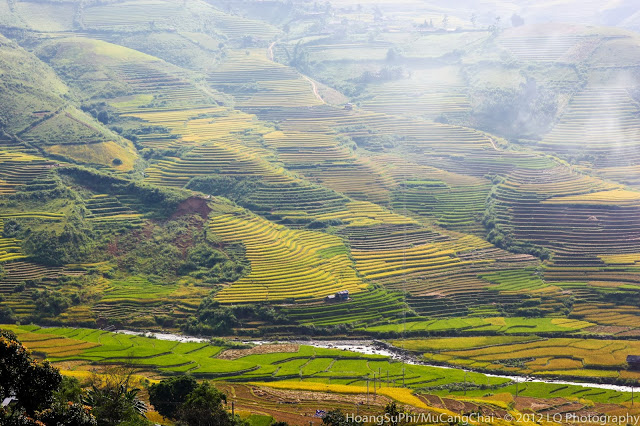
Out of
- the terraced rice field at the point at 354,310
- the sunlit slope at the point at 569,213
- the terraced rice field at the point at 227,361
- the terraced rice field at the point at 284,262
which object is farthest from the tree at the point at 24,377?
the sunlit slope at the point at 569,213

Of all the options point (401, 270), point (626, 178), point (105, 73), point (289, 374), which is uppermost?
point (105, 73)

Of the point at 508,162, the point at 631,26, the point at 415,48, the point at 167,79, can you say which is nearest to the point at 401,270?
the point at 508,162

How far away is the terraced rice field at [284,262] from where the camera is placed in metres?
57.8

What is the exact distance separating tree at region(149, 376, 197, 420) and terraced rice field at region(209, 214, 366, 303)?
58.9 feet

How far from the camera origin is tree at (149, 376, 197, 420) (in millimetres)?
38438

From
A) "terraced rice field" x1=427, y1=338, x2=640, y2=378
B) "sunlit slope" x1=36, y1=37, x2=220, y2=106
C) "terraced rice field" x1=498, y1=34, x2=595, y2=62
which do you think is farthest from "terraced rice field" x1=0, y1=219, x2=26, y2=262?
"terraced rice field" x1=498, y1=34, x2=595, y2=62

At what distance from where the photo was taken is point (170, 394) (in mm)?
38688

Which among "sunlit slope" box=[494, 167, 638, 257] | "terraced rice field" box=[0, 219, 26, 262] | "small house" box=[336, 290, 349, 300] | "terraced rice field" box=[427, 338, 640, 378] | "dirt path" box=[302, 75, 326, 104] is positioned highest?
"dirt path" box=[302, 75, 326, 104]

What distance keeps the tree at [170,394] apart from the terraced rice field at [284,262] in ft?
58.9

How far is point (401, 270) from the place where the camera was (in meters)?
61.7

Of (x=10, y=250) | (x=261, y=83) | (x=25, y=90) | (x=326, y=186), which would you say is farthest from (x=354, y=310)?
(x=261, y=83)

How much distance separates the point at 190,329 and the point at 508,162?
4195 cm

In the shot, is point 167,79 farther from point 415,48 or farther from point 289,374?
point 289,374

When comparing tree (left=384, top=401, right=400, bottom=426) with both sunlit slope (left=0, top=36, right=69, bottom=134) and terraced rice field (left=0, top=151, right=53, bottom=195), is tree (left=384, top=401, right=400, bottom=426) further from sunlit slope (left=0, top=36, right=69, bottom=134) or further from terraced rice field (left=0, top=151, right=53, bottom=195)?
sunlit slope (left=0, top=36, right=69, bottom=134)
